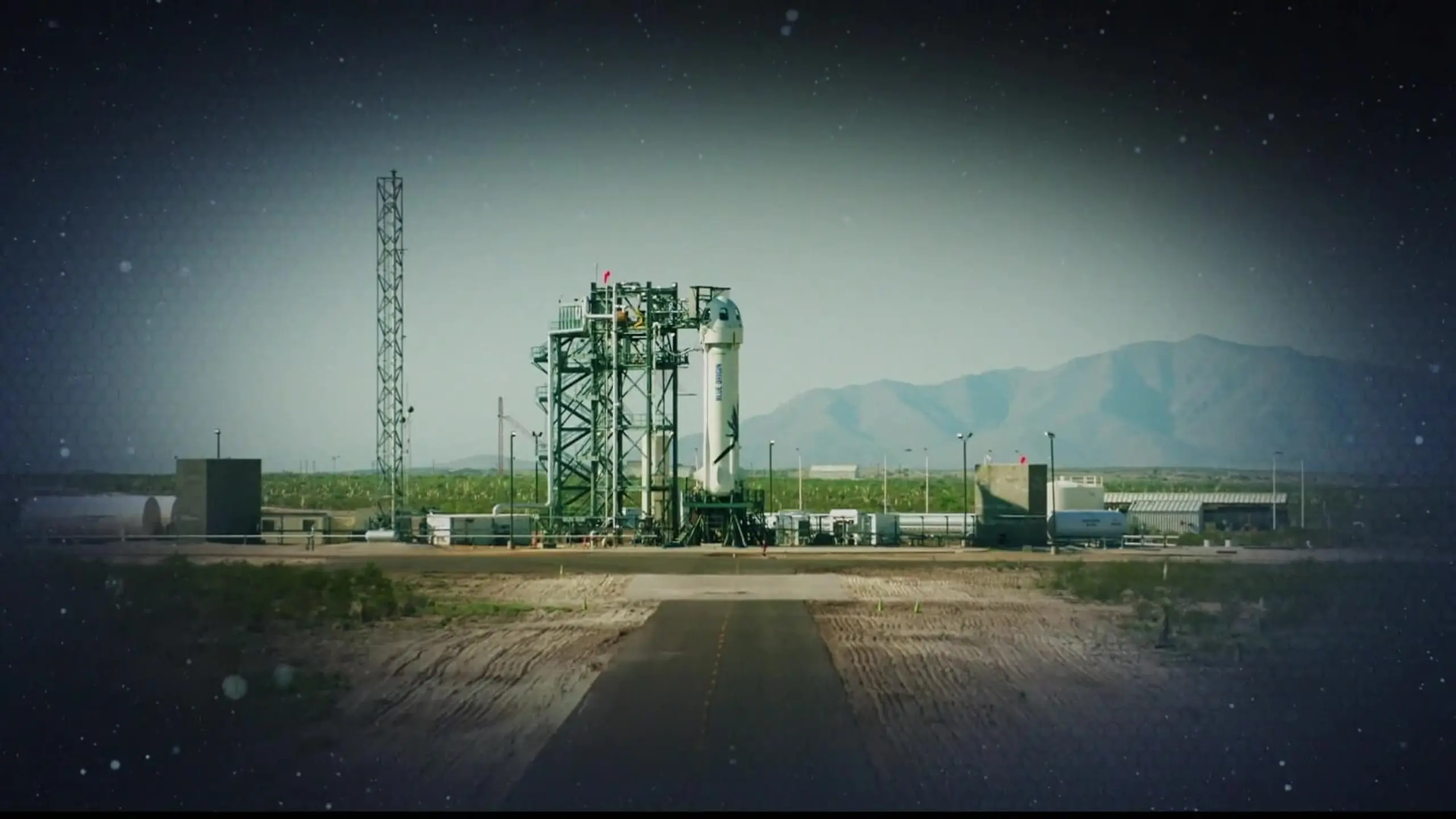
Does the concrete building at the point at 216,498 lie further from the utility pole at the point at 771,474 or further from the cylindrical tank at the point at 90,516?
the utility pole at the point at 771,474

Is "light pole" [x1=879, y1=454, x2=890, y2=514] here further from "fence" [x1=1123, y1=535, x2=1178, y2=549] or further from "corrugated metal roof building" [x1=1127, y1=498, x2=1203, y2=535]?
"fence" [x1=1123, y1=535, x2=1178, y2=549]

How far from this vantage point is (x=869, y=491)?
348 ft

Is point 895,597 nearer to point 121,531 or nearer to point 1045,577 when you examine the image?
point 1045,577

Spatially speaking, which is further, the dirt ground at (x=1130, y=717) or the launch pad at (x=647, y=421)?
the launch pad at (x=647, y=421)

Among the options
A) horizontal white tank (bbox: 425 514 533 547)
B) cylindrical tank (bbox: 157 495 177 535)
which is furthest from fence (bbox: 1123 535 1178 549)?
cylindrical tank (bbox: 157 495 177 535)

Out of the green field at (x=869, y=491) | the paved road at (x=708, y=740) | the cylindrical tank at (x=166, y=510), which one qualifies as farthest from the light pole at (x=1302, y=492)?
the cylindrical tank at (x=166, y=510)

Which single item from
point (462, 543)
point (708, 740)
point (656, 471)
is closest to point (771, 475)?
point (656, 471)

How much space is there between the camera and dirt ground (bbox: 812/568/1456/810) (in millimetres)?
12211

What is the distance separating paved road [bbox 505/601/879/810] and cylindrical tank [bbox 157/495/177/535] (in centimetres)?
1904

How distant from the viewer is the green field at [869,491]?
17234mm

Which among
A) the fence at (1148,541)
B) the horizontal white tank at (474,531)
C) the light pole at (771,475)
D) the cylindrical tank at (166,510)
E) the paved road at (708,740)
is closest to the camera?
the paved road at (708,740)

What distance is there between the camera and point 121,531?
88.6 feet

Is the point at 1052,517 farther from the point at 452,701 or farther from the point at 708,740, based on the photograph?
the point at 708,740

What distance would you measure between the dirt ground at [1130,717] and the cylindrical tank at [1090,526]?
28251 millimetres
